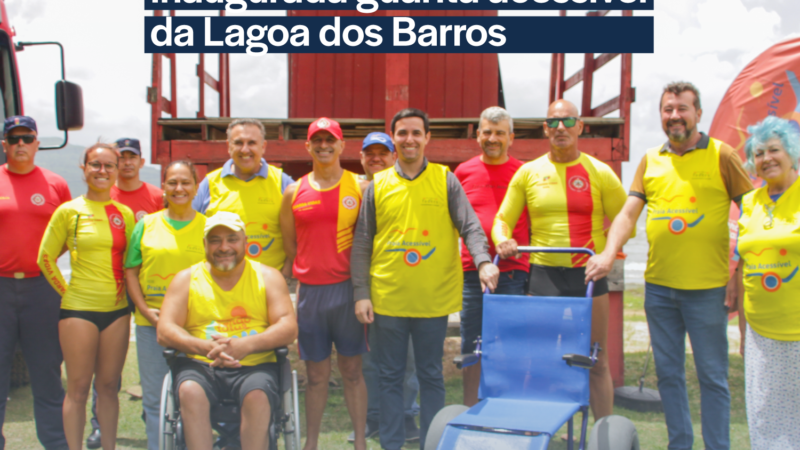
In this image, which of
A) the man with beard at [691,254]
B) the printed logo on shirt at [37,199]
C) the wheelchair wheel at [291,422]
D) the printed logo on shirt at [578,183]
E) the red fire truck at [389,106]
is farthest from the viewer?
the red fire truck at [389,106]

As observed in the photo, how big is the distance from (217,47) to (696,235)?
4878 millimetres

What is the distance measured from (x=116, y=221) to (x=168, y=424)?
4.26 feet

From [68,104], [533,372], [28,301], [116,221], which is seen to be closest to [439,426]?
[533,372]

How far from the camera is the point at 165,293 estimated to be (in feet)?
10.2

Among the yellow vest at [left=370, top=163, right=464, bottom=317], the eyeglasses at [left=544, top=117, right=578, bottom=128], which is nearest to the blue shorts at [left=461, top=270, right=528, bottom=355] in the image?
the yellow vest at [left=370, top=163, right=464, bottom=317]

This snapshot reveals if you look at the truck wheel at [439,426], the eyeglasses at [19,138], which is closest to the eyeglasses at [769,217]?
the truck wheel at [439,426]

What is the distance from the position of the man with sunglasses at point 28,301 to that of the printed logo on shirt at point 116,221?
54cm

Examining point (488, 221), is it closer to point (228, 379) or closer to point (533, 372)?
point (533, 372)

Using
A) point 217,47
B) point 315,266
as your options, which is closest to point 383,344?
point 315,266

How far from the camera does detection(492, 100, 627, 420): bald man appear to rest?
3.29 m

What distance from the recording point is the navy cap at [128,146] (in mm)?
4016

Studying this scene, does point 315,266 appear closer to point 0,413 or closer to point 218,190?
point 218,190

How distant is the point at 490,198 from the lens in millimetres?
3592

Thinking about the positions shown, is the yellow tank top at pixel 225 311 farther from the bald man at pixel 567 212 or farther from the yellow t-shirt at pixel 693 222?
the yellow t-shirt at pixel 693 222
